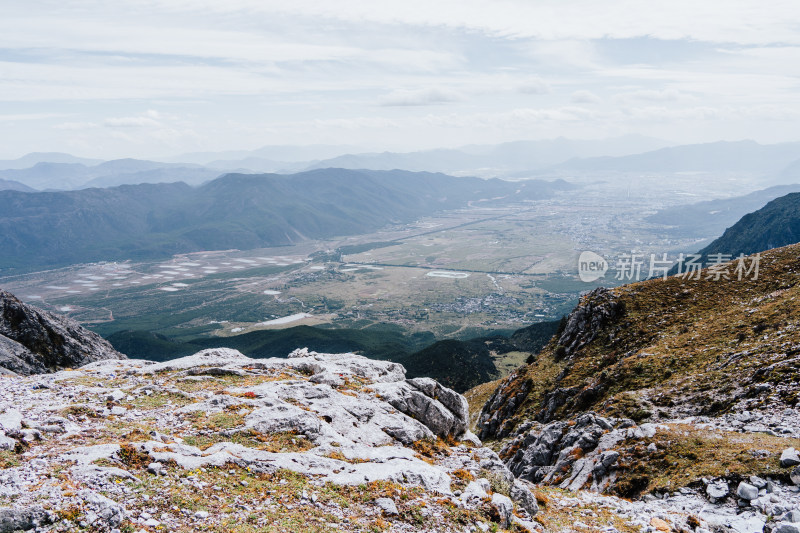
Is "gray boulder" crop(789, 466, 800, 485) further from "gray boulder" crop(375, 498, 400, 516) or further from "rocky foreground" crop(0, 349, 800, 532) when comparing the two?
"gray boulder" crop(375, 498, 400, 516)

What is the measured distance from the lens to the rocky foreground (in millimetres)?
14852

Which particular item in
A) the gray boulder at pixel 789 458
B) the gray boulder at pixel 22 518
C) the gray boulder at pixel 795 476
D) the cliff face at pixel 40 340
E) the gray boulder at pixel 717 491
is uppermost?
the gray boulder at pixel 22 518

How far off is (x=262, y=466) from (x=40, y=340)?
66.8m

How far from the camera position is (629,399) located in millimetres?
35969

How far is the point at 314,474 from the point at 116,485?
23.8ft

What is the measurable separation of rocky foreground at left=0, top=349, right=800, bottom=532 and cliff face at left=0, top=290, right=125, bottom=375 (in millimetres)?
38555

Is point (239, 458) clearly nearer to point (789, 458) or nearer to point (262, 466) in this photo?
point (262, 466)

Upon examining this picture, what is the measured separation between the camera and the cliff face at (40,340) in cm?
5941

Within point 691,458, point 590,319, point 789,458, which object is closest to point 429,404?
point 691,458

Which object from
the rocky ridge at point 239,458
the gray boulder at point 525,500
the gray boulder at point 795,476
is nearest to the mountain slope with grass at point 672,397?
the gray boulder at point 795,476

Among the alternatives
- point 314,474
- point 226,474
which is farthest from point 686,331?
point 226,474

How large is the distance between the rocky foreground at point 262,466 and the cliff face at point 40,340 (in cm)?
3855

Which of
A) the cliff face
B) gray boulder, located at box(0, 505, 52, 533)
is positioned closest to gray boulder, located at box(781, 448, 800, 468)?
gray boulder, located at box(0, 505, 52, 533)

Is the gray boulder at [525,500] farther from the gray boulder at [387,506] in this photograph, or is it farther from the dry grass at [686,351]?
the dry grass at [686,351]
